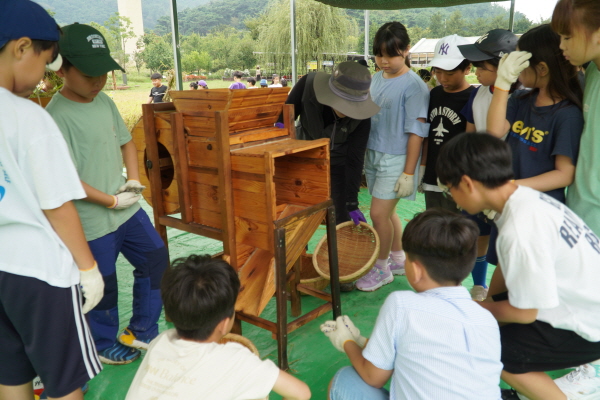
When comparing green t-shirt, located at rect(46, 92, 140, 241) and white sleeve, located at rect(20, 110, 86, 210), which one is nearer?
white sleeve, located at rect(20, 110, 86, 210)

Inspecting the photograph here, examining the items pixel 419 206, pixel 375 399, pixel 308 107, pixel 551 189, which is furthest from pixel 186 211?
pixel 419 206

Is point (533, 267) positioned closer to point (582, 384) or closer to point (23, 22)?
point (582, 384)

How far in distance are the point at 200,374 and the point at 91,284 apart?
1.88 feet

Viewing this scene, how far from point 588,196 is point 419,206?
3.01m

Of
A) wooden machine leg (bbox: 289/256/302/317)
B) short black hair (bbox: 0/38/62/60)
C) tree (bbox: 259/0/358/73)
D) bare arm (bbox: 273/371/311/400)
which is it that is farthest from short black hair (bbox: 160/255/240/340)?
tree (bbox: 259/0/358/73)

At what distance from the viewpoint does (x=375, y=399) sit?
1.53m

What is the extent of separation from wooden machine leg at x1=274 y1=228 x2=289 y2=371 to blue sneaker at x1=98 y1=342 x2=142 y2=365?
30.1 inches

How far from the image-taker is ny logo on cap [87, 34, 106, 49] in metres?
1.85

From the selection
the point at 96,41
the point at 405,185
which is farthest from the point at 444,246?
the point at 96,41

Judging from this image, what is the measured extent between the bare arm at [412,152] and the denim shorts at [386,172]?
52 mm

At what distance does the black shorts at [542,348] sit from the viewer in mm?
1566

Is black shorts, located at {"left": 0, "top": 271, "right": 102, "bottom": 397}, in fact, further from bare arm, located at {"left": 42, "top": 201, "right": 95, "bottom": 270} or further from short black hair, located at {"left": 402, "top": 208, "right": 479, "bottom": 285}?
short black hair, located at {"left": 402, "top": 208, "right": 479, "bottom": 285}

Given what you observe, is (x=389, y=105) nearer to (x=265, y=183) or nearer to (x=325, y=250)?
(x=325, y=250)

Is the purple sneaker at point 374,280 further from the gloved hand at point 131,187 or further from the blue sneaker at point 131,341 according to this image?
the gloved hand at point 131,187
